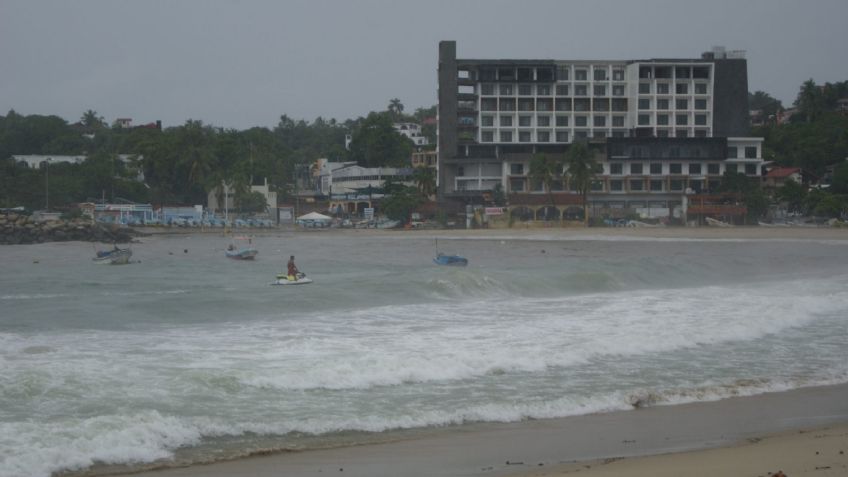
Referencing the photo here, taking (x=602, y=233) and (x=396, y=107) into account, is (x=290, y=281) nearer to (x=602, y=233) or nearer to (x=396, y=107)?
(x=602, y=233)

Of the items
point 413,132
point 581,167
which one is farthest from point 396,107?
point 581,167

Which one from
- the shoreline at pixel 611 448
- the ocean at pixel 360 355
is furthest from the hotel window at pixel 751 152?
the shoreline at pixel 611 448

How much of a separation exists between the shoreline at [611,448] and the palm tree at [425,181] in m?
80.8

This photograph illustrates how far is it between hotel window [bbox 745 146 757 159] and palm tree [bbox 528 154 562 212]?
64.4ft

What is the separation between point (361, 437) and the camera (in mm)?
10867

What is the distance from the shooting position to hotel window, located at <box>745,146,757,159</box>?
3501 inches

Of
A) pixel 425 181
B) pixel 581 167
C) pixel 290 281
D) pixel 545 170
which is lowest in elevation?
pixel 290 281

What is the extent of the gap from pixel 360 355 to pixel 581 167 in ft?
224

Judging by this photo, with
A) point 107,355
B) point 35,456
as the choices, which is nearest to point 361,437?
point 35,456

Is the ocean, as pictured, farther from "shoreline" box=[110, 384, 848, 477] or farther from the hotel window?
the hotel window

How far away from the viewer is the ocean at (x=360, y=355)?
1096 cm

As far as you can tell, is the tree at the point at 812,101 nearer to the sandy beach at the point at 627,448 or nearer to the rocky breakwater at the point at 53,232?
the rocky breakwater at the point at 53,232

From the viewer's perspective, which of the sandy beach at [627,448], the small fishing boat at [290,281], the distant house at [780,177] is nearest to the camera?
the sandy beach at [627,448]

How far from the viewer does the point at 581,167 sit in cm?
8150
